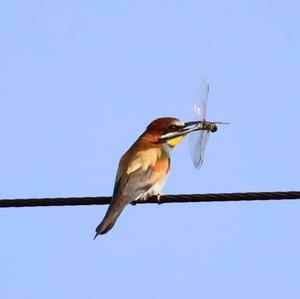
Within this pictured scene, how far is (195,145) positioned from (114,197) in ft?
3.92

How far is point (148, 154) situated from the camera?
21.6ft

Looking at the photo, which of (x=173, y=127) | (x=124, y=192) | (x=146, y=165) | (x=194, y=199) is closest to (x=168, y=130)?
(x=173, y=127)

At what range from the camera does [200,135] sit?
22.9ft

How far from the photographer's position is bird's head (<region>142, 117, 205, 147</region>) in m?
6.92

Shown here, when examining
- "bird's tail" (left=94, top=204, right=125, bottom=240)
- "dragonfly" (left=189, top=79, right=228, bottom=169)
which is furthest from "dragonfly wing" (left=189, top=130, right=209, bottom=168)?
"bird's tail" (left=94, top=204, right=125, bottom=240)

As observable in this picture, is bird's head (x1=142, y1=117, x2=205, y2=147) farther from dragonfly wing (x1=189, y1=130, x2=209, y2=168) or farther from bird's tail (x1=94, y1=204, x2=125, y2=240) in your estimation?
bird's tail (x1=94, y1=204, x2=125, y2=240)

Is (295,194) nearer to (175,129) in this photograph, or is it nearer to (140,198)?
(140,198)

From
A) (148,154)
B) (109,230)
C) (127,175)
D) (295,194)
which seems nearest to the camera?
(295,194)

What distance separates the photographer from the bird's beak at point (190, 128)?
6.94 meters

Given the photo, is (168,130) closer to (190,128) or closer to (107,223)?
(190,128)

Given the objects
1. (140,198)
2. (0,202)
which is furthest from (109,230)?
(0,202)

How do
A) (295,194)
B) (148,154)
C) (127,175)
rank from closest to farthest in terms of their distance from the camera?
1. (295,194)
2. (127,175)
3. (148,154)

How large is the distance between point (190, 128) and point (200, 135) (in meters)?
0.11

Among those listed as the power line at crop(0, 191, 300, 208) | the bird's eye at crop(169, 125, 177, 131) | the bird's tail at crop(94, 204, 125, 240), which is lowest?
the bird's tail at crop(94, 204, 125, 240)
